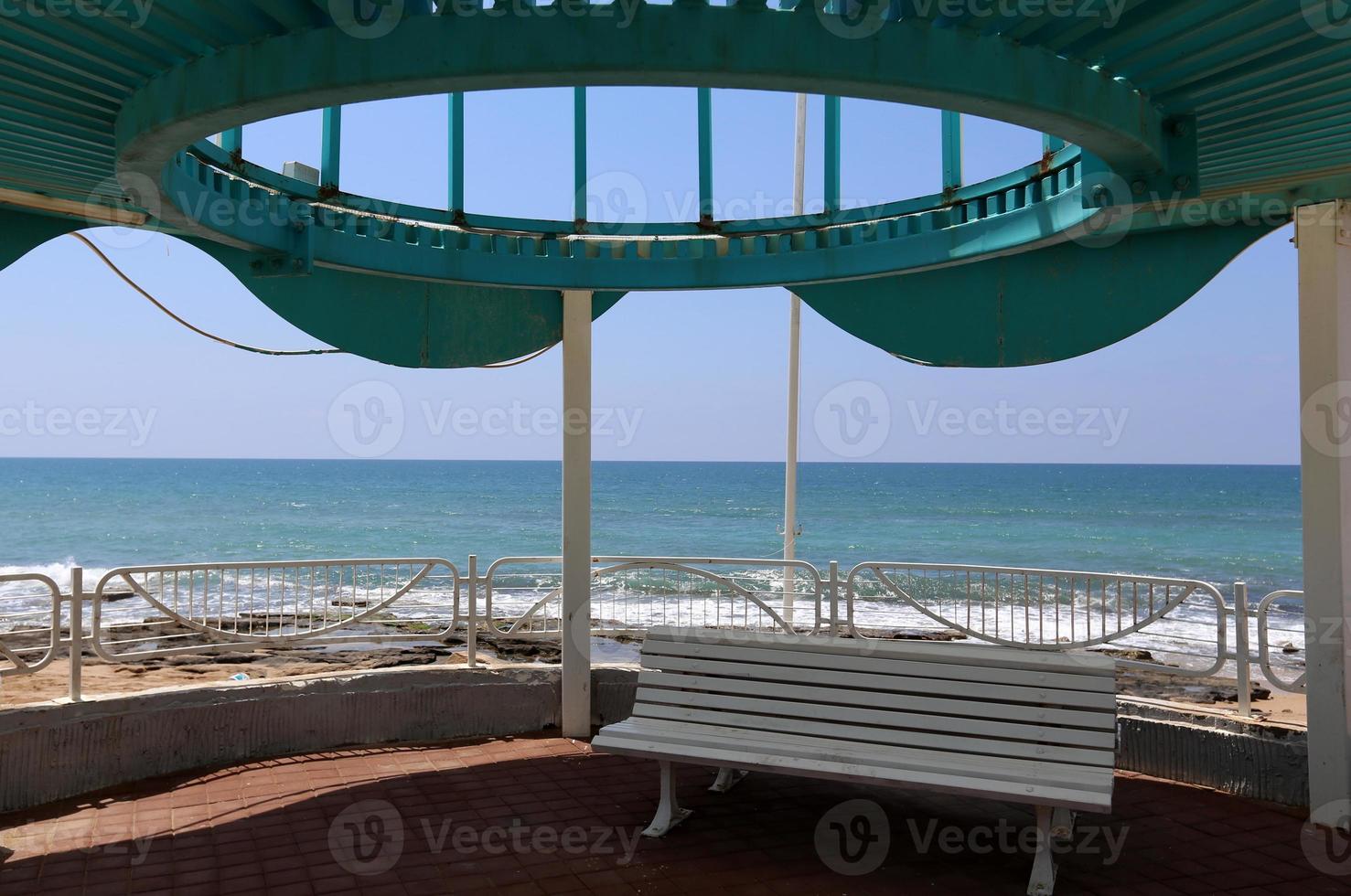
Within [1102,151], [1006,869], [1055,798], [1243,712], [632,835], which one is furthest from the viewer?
[1243,712]

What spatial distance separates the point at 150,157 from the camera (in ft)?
13.0

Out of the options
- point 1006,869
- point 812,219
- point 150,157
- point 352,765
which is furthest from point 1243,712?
point 150,157

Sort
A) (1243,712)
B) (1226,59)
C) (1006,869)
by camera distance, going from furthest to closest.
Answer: (1243,712) < (1006,869) < (1226,59)

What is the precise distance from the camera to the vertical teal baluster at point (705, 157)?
6.62 metres

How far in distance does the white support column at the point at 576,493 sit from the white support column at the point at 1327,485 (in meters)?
4.14

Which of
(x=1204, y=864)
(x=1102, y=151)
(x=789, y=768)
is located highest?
(x=1102, y=151)

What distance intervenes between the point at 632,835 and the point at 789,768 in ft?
2.93

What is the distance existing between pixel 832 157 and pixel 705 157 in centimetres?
78

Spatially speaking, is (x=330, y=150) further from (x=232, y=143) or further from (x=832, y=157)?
(x=832, y=157)

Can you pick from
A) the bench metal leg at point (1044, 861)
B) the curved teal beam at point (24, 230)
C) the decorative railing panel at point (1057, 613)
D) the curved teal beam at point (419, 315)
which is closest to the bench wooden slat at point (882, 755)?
the bench metal leg at point (1044, 861)

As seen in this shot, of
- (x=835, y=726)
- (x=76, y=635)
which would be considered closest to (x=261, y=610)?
(x=76, y=635)

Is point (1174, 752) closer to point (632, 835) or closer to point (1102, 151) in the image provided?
point (632, 835)

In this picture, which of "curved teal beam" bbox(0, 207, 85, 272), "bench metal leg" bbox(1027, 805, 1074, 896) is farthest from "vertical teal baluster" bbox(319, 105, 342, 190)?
"bench metal leg" bbox(1027, 805, 1074, 896)

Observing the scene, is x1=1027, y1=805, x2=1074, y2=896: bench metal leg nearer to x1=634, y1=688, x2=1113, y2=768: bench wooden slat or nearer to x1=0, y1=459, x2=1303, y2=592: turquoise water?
x1=634, y1=688, x2=1113, y2=768: bench wooden slat
